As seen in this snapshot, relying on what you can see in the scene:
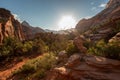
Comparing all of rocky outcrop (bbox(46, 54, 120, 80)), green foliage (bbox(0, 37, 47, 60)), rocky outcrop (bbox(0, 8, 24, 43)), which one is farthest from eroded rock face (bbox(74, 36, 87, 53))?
rocky outcrop (bbox(0, 8, 24, 43))

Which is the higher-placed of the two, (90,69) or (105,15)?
(105,15)

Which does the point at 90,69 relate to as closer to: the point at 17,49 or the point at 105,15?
the point at 17,49

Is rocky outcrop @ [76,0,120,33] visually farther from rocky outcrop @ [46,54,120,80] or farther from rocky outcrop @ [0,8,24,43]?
rocky outcrop @ [46,54,120,80]

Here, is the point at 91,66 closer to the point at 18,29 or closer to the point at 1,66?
the point at 1,66

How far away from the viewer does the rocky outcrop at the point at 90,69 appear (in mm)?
10227

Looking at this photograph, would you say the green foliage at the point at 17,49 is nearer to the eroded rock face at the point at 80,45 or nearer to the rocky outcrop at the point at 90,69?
the eroded rock face at the point at 80,45

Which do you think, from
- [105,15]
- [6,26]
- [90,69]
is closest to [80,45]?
[90,69]

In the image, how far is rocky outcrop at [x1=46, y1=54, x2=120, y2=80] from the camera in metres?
10.2

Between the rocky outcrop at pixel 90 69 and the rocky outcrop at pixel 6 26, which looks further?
the rocky outcrop at pixel 6 26

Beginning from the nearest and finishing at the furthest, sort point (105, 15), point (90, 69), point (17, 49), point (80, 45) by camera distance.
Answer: point (90, 69), point (80, 45), point (17, 49), point (105, 15)

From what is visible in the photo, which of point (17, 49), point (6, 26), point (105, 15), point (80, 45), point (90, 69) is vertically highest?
point (105, 15)

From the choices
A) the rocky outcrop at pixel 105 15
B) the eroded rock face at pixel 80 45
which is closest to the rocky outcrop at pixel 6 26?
the rocky outcrop at pixel 105 15

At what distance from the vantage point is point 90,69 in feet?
35.6

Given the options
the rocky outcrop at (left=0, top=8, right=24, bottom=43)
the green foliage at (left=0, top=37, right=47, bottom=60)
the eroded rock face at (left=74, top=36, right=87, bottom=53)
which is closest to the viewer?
the eroded rock face at (left=74, top=36, right=87, bottom=53)
